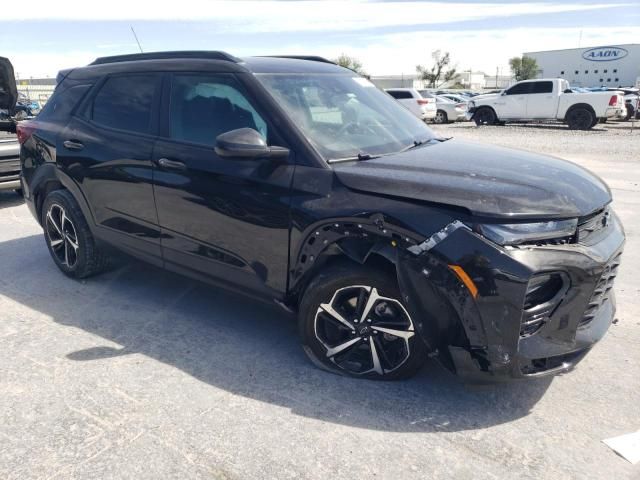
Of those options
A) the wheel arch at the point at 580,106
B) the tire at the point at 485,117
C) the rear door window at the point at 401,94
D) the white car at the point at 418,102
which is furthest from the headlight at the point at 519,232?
the rear door window at the point at 401,94

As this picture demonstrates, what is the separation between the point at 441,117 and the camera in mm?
25125

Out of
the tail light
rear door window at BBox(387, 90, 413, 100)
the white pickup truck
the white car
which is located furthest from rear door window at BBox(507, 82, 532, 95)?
the tail light

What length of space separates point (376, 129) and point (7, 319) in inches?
122

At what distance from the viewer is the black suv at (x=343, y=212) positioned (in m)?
2.65

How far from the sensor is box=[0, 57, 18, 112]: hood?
8469 mm

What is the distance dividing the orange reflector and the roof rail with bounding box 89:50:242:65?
80.2 inches

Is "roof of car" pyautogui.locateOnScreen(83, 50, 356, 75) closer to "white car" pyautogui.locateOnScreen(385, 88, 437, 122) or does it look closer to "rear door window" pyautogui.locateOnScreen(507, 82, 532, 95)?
"white car" pyautogui.locateOnScreen(385, 88, 437, 122)


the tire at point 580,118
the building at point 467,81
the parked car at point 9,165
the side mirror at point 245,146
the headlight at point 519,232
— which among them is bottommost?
the building at point 467,81

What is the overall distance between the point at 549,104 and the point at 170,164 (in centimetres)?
1989

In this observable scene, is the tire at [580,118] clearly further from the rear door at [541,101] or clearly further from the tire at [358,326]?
the tire at [358,326]

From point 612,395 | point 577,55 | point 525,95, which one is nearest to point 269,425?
point 612,395

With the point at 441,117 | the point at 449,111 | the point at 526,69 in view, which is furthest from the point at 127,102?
the point at 526,69

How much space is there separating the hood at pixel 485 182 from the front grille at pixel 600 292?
1.02ft

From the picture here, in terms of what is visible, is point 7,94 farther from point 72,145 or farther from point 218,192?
point 218,192
